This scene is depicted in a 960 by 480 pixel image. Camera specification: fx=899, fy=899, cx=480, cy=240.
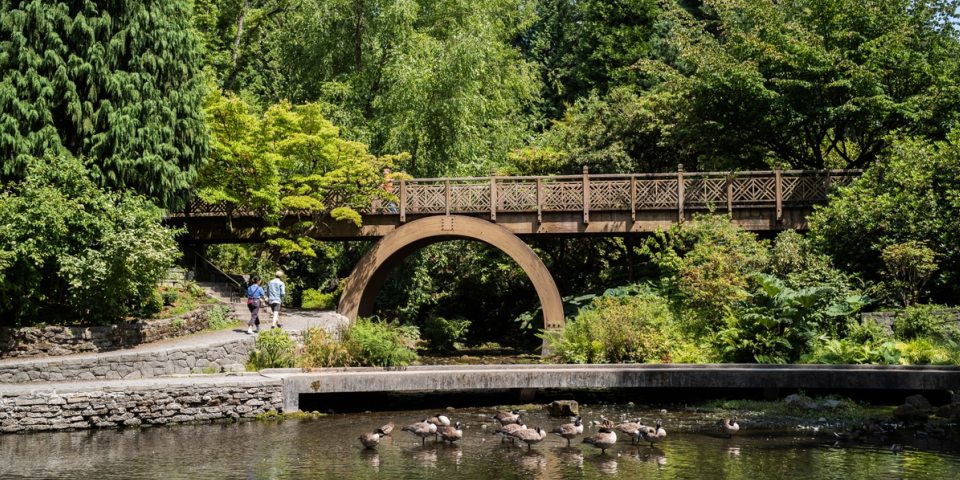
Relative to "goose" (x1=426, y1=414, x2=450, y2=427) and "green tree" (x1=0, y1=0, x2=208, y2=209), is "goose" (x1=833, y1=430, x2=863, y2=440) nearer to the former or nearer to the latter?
"goose" (x1=426, y1=414, x2=450, y2=427)

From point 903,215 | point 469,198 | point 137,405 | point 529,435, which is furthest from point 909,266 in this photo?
point 137,405

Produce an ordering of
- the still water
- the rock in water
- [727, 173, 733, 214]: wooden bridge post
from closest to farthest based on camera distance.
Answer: the still water < the rock in water < [727, 173, 733, 214]: wooden bridge post

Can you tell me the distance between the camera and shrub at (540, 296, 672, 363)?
18.7 meters

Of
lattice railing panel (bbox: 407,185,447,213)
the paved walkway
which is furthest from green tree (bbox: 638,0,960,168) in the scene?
the paved walkway

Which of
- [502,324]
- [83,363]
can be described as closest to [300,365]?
[83,363]

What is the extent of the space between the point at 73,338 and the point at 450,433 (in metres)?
8.83

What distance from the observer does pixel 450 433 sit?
12.9 metres

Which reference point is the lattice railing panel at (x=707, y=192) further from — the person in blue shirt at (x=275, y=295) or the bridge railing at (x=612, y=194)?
the person in blue shirt at (x=275, y=295)

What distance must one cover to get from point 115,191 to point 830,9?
780 inches

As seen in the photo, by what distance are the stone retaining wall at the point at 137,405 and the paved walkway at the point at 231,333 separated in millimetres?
2284

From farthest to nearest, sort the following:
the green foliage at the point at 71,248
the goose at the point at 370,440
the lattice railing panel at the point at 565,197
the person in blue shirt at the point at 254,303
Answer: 1. the lattice railing panel at the point at 565,197
2. the person in blue shirt at the point at 254,303
3. the green foliage at the point at 71,248
4. the goose at the point at 370,440

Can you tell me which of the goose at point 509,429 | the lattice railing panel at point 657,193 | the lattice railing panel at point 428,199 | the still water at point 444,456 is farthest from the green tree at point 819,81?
the goose at point 509,429

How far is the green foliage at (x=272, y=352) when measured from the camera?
57.5 ft

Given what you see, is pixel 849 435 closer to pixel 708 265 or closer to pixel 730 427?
pixel 730 427
